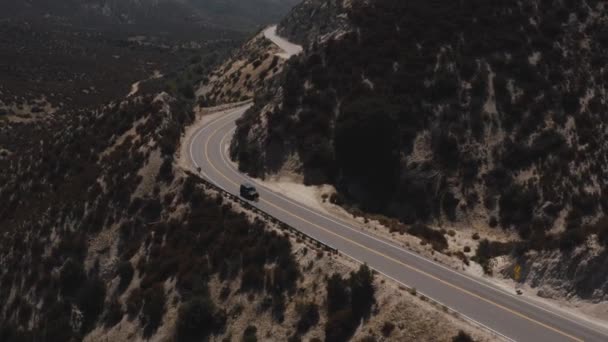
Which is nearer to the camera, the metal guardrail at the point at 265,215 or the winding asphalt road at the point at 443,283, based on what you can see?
the winding asphalt road at the point at 443,283

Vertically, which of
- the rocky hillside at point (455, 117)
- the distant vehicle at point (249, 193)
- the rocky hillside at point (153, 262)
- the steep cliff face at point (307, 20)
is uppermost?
the steep cliff face at point (307, 20)

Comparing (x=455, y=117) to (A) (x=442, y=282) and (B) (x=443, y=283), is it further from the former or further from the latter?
(B) (x=443, y=283)

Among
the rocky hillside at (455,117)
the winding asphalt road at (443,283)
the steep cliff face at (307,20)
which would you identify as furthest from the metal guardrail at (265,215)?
the steep cliff face at (307,20)

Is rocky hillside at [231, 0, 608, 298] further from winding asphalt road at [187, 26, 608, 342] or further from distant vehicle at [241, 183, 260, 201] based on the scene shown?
distant vehicle at [241, 183, 260, 201]

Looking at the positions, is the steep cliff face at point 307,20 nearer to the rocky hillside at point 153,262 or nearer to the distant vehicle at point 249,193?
the rocky hillside at point 153,262

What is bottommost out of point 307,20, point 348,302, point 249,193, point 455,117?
point 348,302

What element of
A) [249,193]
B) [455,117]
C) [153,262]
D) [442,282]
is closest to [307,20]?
[455,117]
